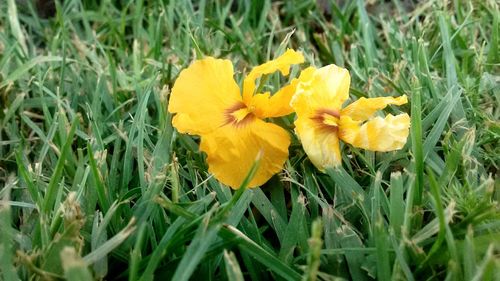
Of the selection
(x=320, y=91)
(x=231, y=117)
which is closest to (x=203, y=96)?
(x=231, y=117)

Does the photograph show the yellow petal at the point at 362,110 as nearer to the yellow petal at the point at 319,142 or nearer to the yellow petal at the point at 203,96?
the yellow petal at the point at 319,142

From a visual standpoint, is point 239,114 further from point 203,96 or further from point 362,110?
point 362,110

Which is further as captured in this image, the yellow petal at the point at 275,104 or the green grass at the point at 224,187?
the yellow petal at the point at 275,104

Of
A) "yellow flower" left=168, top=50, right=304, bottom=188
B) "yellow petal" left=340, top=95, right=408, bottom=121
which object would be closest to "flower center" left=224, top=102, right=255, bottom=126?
"yellow flower" left=168, top=50, right=304, bottom=188

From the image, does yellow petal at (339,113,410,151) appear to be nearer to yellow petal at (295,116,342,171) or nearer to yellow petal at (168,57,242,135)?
yellow petal at (295,116,342,171)

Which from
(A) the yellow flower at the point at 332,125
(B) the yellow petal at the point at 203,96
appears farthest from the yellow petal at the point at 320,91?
(B) the yellow petal at the point at 203,96

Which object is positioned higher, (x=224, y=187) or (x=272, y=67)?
(x=272, y=67)
